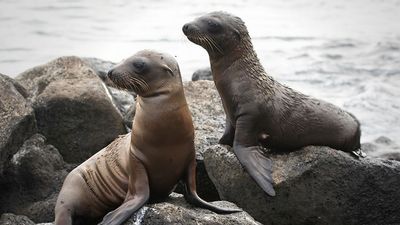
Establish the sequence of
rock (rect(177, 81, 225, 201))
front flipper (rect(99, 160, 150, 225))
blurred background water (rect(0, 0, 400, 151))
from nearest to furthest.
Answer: front flipper (rect(99, 160, 150, 225))
rock (rect(177, 81, 225, 201))
blurred background water (rect(0, 0, 400, 151))

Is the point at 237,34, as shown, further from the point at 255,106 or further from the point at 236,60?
the point at 255,106

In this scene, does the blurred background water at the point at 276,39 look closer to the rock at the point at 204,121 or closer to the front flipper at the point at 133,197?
the rock at the point at 204,121

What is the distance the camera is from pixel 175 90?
4.92 meters

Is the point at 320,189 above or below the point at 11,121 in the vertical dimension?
below

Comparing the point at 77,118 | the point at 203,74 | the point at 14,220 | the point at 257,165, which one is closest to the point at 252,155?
the point at 257,165

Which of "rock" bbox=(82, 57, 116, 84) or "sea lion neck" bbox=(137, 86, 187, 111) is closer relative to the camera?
"sea lion neck" bbox=(137, 86, 187, 111)

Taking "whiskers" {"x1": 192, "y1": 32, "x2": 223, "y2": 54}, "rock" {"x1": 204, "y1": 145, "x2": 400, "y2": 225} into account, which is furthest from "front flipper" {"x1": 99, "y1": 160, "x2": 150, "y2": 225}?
"whiskers" {"x1": 192, "y1": 32, "x2": 223, "y2": 54}

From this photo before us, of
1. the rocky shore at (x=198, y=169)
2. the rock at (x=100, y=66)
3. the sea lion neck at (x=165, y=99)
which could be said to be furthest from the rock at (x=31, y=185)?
the rock at (x=100, y=66)

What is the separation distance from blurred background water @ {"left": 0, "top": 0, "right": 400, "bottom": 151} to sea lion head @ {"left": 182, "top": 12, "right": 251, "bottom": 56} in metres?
4.61

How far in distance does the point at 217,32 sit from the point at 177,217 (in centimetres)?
240

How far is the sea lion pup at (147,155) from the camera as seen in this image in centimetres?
481

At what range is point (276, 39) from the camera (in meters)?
17.6

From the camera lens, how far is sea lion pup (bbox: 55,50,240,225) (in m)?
4.81

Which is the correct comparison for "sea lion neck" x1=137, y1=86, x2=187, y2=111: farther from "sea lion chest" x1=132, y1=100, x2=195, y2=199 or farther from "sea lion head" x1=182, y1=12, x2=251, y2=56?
"sea lion head" x1=182, y1=12, x2=251, y2=56
